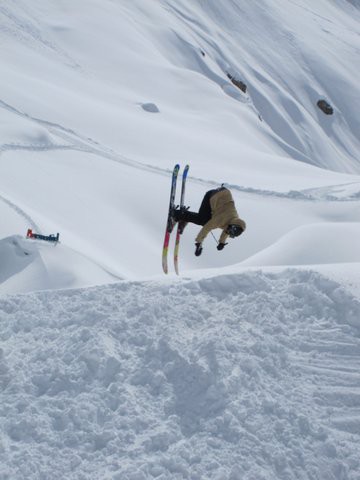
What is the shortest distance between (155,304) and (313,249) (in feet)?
17.2

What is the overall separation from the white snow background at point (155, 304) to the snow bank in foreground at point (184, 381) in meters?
0.02

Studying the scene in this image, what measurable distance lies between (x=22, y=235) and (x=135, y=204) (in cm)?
564

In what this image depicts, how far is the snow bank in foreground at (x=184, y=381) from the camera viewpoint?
5.12m

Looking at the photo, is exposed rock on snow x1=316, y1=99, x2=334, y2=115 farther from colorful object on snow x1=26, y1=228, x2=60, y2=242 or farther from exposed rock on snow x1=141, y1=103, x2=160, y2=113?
colorful object on snow x1=26, y1=228, x2=60, y2=242

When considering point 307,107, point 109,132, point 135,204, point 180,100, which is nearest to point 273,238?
point 135,204

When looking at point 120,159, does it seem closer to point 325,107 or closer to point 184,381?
point 184,381

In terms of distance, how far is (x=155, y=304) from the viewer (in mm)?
6762

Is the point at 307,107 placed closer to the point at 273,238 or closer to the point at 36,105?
the point at 36,105

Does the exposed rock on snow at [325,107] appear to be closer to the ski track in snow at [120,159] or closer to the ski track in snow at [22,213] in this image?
the ski track in snow at [120,159]

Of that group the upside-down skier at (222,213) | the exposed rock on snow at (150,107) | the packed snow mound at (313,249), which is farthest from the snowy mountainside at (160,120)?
the upside-down skier at (222,213)

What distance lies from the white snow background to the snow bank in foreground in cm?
2

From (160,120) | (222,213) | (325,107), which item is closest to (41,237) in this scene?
(222,213)

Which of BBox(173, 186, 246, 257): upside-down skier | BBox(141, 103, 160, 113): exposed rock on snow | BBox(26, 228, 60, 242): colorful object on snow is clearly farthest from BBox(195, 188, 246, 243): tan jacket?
BBox(141, 103, 160, 113): exposed rock on snow

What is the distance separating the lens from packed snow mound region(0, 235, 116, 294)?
30.7ft
